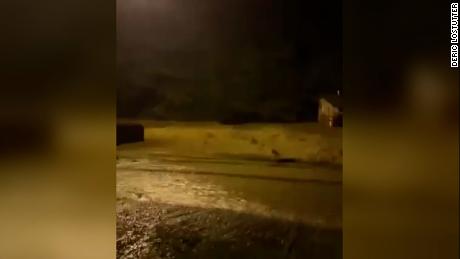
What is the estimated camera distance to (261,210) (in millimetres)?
1565

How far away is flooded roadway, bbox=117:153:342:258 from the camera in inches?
60.1

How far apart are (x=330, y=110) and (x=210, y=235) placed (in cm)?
55

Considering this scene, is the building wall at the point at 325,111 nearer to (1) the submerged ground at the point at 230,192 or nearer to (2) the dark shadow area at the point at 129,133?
(1) the submerged ground at the point at 230,192

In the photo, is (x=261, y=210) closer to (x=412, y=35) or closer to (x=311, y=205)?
(x=311, y=205)

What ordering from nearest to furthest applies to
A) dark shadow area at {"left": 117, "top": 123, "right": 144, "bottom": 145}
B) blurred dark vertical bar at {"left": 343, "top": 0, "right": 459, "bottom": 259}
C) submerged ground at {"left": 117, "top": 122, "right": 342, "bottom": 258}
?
blurred dark vertical bar at {"left": 343, "top": 0, "right": 459, "bottom": 259}
submerged ground at {"left": 117, "top": 122, "right": 342, "bottom": 258}
dark shadow area at {"left": 117, "top": 123, "right": 144, "bottom": 145}

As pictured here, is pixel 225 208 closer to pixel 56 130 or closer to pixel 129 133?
pixel 129 133

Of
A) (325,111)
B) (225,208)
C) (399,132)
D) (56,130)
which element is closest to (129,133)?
(56,130)

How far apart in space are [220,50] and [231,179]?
41 centimetres

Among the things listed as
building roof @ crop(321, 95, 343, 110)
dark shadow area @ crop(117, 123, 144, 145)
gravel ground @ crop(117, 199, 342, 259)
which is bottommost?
gravel ground @ crop(117, 199, 342, 259)

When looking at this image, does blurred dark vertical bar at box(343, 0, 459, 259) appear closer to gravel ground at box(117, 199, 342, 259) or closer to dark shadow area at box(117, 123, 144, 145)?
gravel ground at box(117, 199, 342, 259)

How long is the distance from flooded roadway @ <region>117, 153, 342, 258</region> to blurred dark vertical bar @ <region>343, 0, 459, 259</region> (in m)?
0.09

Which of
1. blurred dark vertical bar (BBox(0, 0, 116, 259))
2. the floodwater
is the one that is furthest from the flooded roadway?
blurred dark vertical bar (BBox(0, 0, 116, 259))

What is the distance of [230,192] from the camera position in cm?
159

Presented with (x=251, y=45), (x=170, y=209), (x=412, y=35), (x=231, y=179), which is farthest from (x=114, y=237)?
(x=412, y=35)
